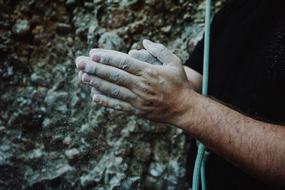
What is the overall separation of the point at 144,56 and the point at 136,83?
0.26 ft

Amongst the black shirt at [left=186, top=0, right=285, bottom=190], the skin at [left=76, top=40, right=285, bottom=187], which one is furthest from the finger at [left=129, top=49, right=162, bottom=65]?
the black shirt at [left=186, top=0, right=285, bottom=190]

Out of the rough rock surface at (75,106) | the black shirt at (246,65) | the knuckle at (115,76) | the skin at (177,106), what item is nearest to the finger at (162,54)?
the skin at (177,106)

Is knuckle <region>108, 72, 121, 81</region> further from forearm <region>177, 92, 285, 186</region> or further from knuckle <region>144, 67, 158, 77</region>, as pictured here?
forearm <region>177, 92, 285, 186</region>

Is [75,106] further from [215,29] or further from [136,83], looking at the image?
[136,83]

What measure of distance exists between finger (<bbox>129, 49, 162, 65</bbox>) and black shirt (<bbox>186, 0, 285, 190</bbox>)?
0.28 m

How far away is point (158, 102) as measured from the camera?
2.47 ft

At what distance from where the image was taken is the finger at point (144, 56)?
78cm

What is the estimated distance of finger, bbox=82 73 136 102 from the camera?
2.43 feet

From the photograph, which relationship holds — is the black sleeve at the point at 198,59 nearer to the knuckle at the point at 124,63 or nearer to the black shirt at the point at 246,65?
the black shirt at the point at 246,65

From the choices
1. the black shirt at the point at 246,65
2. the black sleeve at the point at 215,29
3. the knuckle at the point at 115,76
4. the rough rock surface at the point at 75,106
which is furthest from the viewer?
the rough rock surface at the point at 75,106

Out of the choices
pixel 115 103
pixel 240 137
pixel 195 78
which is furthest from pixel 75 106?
pixel 240 137

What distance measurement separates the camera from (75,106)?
4.96ft

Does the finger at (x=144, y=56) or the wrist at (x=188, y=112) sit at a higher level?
the finger at (x=144, y=56)

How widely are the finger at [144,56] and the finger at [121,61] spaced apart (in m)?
0.04
